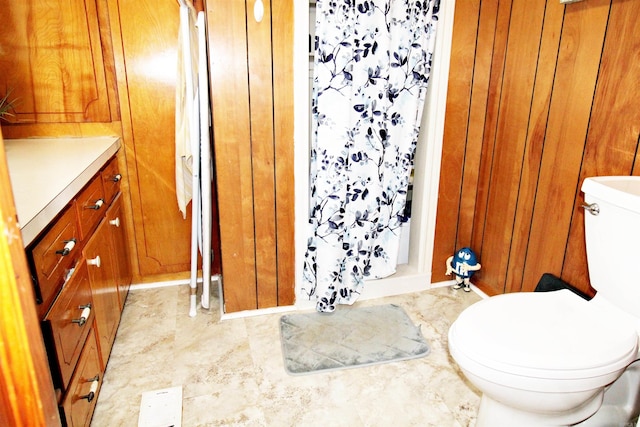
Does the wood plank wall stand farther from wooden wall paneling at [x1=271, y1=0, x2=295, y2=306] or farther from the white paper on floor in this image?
the white paper on floor

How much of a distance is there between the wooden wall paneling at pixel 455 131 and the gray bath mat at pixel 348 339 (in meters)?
0.49

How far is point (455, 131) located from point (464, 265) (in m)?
0.74

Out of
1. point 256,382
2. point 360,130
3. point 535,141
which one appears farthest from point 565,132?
point 256,382

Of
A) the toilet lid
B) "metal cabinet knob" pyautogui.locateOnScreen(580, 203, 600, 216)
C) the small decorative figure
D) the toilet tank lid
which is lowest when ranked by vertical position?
the small decorative figure

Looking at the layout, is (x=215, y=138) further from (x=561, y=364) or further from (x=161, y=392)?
(x=561, y=364)

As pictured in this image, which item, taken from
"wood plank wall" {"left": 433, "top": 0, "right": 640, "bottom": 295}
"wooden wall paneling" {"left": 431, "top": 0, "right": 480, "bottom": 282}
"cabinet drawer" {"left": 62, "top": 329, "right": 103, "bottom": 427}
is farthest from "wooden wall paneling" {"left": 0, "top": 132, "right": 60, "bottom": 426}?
"wooden wall paneling" {"left": 431, "top": 0, "right": 480, "bottom": 282}

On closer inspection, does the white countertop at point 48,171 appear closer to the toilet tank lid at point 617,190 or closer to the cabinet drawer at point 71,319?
the cabinet drawer at point 71,319

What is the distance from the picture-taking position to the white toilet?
1295mm

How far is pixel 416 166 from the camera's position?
98.0 inches

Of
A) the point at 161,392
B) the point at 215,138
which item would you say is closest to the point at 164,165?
the point at 215,138

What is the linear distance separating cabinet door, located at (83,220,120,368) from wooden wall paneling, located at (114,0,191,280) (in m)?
0.50

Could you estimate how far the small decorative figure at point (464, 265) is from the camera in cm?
251

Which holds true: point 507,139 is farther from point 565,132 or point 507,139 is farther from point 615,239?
point 615,239

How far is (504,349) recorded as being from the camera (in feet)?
4.36
